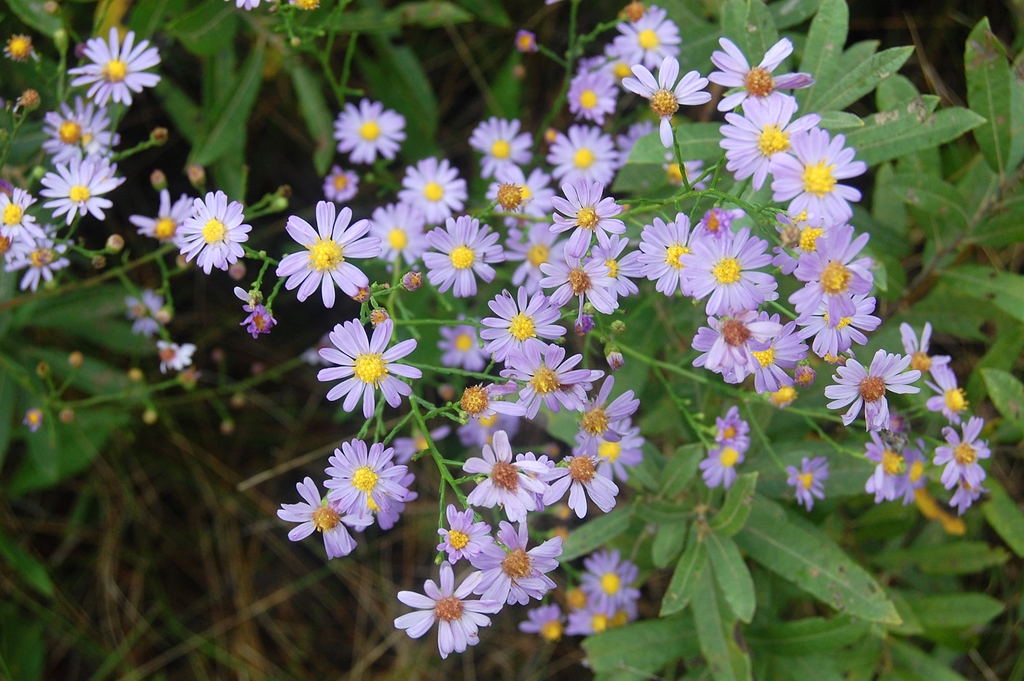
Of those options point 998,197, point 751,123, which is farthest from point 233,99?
point 998,197

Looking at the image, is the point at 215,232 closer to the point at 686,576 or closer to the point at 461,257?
the point at 461,257

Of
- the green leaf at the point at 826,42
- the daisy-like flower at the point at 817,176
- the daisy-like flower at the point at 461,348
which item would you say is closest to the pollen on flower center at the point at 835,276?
the daisy-like flower at the point at 817,176

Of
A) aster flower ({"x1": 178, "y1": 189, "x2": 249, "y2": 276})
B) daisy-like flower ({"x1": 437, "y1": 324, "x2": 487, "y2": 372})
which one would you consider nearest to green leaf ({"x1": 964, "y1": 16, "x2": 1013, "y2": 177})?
daisy-like flower ({"x1": 437, "y1": 324, "x2": 487, "y2": 372})

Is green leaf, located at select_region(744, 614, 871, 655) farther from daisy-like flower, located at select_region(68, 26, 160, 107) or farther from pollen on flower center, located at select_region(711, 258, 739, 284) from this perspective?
daisy-like flower, located at select_region(68, 26, 160, 107)

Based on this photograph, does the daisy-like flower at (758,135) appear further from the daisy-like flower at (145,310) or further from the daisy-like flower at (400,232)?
the daisy-like flower at (145,310)

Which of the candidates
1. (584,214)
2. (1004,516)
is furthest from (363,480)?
(1004,516)

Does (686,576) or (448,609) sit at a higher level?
(448,609)
